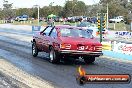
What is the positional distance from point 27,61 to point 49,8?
274ft

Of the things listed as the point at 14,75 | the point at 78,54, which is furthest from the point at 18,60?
the point at 14,75

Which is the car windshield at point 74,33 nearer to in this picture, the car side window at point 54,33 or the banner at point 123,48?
the car side window at point 54,33

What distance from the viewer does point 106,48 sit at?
1966cm

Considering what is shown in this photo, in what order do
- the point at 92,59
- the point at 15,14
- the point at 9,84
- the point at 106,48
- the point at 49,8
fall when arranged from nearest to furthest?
1. the point at 9,84
2. the point at 92,59
3. the point at 106,48
4. the point at 49,8
5. the point at 15,14

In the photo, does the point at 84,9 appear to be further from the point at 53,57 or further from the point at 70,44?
the point at 70,44

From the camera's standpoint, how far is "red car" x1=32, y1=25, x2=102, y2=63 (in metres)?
14.1

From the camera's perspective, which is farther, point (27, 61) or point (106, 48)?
point (106, 48)

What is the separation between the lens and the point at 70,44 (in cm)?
1412

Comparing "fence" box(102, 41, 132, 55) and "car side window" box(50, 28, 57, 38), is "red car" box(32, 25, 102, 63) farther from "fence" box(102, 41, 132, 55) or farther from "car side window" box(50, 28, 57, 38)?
"fence" box(102, 41, 132, 55)

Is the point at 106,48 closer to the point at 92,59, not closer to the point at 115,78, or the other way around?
the point at 92,59

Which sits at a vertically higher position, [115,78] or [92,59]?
[115,78]

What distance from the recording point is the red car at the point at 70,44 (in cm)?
1415

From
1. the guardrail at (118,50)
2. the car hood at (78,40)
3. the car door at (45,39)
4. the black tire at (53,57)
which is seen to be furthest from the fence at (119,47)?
the black tire at (53,57)

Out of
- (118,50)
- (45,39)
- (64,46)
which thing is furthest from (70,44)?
(118,50)
